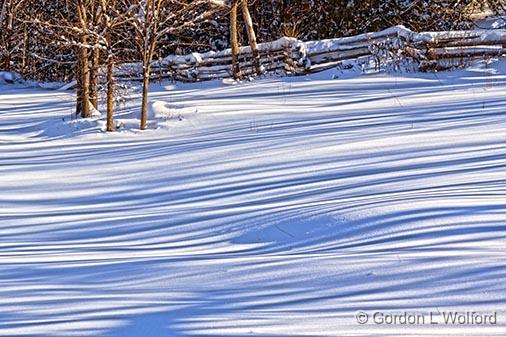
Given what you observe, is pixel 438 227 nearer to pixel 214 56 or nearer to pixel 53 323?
pixel 53 323

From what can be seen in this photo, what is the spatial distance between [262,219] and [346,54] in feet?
42.2

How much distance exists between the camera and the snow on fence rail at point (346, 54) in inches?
688

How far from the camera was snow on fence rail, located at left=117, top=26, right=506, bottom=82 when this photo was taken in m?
17.5

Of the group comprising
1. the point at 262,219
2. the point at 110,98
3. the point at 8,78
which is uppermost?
the point at 262,219

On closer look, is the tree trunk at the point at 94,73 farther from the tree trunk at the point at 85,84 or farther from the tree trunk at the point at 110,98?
the tree trunk at the point at 110,98

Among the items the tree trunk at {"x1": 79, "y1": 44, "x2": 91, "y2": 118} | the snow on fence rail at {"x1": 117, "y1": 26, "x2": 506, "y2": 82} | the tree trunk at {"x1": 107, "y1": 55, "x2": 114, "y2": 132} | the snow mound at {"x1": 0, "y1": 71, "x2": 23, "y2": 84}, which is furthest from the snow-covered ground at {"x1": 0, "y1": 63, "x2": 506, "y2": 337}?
the snow mound at {"x1": 0, "y1": 71, "x2": 23, "y2": 84}

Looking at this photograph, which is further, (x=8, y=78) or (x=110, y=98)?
(x=8, y=78)

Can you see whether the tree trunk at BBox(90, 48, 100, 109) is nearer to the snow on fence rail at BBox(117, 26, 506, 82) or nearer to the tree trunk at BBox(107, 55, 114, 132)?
the tree trunk at BBox(107, 55, 114, 132)

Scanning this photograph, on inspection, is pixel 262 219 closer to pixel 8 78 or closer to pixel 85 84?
pixel 85 84

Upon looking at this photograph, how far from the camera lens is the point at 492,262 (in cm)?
477

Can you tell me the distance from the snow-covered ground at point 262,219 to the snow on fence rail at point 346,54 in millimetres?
3437

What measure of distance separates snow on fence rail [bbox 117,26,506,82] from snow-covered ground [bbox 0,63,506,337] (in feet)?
11.3

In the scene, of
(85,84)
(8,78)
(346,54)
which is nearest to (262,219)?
(85,84)

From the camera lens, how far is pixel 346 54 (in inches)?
752
